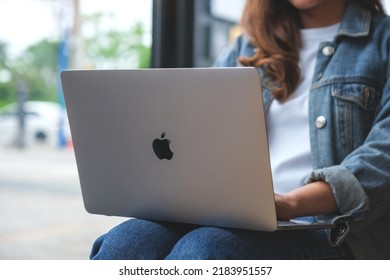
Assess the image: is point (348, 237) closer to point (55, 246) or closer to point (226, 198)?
point (226, 198)

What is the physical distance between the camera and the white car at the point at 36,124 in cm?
318

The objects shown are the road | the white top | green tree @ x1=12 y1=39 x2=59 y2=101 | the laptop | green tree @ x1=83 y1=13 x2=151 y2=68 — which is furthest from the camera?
green tree @ x1=12 y1=39 x2=59 y2=101

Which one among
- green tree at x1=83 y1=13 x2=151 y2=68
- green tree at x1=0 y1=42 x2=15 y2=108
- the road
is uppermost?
green tree at x1=83 y1=13 x2=151 y2=68

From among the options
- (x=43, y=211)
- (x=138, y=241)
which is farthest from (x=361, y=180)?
(x=43, y=211)

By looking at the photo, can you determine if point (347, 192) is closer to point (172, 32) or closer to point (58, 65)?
point (172, 32)

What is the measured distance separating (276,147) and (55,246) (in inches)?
60.8

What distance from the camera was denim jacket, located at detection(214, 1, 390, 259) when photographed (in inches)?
43.7

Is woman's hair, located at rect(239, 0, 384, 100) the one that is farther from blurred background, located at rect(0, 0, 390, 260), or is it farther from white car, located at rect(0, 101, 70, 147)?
white car, located at rect(0, 101, 70, 147)

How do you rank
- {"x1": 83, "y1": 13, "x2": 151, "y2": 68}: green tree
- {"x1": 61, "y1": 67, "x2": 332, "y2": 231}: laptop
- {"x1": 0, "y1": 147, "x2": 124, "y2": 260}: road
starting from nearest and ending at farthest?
{"x1": 61, "y1": 67, "x2": 332, "y2": 231}: laptop < {"x1": 83, "y1": 13, "x2": 151, "y2": 68}: green tree < {"x1": 0, "y1": 147, "x2": 124, "y2": 260}: road

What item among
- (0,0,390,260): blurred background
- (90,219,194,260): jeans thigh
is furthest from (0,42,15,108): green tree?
(90,219,194,260): jeans thigh

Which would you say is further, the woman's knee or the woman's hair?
the woman's hair

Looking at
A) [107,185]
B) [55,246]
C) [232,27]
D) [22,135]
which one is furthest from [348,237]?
[22,135]

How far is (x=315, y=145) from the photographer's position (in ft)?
4.10
